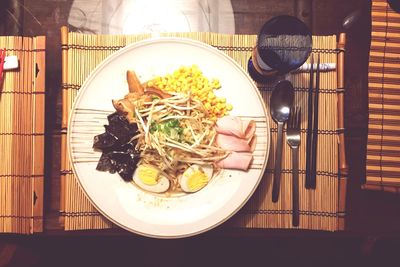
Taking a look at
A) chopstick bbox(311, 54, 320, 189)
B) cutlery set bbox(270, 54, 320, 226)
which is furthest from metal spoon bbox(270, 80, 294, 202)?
chopstick bbox(311, 54, 320, 189)

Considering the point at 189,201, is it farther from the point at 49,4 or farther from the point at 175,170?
the point at 49,4

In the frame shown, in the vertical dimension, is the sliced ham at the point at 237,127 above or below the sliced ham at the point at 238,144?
above

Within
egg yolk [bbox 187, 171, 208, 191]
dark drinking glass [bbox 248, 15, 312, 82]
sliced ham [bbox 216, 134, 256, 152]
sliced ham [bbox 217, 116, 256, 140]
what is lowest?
egg yolk [bbox 187, 171, 208, 191]

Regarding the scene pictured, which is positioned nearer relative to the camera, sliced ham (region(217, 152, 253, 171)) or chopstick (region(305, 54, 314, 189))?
sliced ham (region(217, 152, 253, 171))

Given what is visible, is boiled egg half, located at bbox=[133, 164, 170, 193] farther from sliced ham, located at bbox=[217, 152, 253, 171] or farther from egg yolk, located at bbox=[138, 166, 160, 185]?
sliced ham, located at bbox=[217, 152, 253, 171]

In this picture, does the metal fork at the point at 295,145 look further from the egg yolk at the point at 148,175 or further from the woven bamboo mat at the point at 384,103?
the egg yolk at the point at 148,175

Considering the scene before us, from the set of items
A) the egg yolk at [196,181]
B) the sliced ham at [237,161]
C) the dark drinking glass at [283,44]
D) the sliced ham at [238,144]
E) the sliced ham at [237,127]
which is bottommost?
the egg yolk at [196,181]

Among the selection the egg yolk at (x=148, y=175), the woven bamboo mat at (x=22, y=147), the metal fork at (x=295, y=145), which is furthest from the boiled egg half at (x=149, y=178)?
the metal fork at (x=295, y=145)
